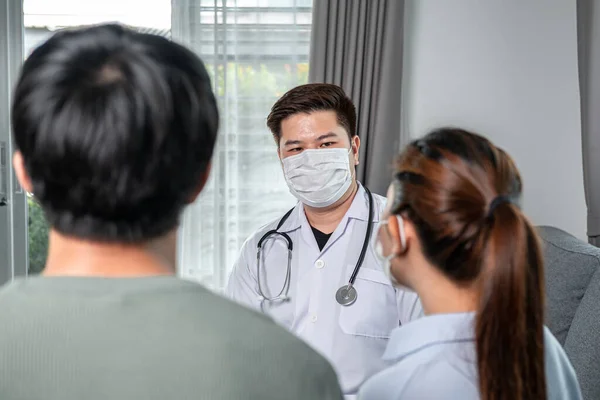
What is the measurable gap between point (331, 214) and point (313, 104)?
318 millimetres

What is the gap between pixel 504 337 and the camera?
99 cm

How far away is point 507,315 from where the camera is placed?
0.99 meters

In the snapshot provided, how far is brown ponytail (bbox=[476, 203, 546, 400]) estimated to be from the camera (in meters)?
0.98

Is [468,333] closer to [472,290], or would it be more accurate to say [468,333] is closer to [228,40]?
[472,290]

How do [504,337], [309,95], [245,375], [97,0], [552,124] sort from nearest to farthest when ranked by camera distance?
1. [245,375]
2. [504,337]
3. [309,95]
4. [552,124]
5. [97,0]

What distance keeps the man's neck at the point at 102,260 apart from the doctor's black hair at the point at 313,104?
1393 millimetres

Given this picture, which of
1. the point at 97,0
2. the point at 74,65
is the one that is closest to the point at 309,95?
the point at 74,65

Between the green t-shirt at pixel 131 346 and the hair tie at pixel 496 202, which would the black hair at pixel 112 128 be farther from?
the hair tie at pixel 496 202

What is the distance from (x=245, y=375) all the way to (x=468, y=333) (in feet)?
1.44

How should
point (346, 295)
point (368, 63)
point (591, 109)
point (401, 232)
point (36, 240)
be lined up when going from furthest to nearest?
point (36, 240) → point (368, 63) → point (591, 109) → point (346, 295) → point (401, 232)

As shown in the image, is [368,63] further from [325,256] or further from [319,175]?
[325,256]

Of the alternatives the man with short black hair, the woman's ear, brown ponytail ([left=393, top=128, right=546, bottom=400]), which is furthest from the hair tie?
the man with short black hair

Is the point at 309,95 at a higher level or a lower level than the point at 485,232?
higher

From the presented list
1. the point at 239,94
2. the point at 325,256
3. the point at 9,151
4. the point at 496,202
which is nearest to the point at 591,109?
the point at 325,256
